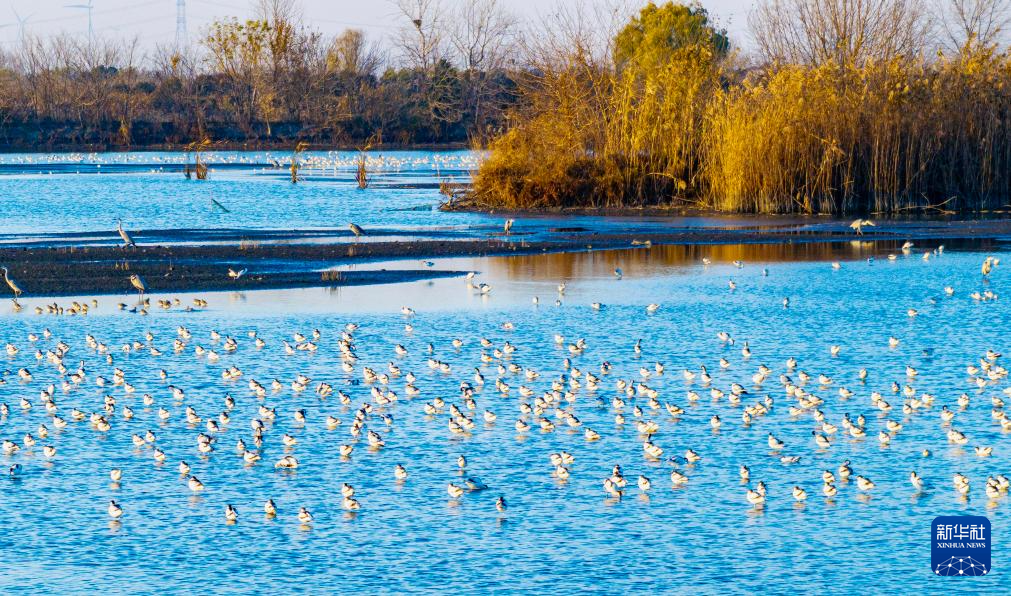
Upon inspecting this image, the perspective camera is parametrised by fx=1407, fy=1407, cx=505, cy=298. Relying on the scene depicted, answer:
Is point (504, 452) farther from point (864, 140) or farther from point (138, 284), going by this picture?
point (864, 140)

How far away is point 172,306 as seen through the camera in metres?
21.7

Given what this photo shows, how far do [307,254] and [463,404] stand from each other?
1500 cm

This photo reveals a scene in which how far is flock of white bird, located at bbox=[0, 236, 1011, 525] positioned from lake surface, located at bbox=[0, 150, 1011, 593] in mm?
63

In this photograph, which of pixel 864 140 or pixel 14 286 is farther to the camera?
pixel 864 140

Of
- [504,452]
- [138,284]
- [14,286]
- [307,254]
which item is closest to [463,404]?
[504,452]

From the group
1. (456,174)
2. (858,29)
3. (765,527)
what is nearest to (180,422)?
(765,527)

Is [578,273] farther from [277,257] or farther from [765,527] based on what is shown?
[765,527]

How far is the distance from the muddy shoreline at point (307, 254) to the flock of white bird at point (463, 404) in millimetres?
6282

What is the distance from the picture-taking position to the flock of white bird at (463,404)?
11.7 metres

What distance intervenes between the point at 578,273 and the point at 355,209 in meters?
16.7

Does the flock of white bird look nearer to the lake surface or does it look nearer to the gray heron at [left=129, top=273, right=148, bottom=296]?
the lake surface

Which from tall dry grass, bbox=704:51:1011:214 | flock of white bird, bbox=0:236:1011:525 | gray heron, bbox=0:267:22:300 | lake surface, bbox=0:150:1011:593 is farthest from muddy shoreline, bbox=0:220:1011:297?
flock of white bird, bbox=0:236:1011:525

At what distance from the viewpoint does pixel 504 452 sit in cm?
1237

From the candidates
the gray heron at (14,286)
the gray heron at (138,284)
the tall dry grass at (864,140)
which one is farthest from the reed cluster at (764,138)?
the gray heron at (14,286)
